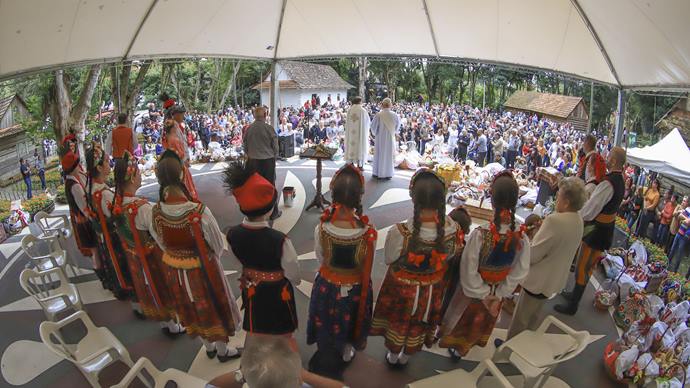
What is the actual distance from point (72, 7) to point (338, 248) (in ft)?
12.4

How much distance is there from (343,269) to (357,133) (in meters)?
5.70

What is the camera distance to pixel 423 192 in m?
2.62

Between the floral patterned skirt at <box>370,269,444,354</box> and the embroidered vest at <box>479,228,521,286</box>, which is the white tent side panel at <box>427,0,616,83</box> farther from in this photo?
the floral patterned skirt at <box>370,269,444,354</box>

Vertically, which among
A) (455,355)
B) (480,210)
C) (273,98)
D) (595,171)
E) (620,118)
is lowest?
(455,355)

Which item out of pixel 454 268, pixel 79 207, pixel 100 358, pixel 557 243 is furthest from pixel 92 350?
pixel 557 243

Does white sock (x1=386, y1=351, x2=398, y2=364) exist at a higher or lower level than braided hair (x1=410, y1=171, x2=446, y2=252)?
lower

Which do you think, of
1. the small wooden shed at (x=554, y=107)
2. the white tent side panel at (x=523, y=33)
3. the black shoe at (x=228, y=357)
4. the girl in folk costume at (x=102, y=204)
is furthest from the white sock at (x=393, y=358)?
A: the small wooden shed at (x=554, y=107)

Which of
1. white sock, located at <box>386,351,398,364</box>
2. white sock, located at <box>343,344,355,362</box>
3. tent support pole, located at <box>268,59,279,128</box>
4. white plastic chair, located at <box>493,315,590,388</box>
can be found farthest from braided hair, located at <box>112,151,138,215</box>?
tent support pole, located at <box>268,59,279,128</box>

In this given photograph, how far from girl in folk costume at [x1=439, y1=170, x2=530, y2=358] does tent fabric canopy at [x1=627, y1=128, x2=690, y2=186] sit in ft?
25.6

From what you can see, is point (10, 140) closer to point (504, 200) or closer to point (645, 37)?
point (504, 200)

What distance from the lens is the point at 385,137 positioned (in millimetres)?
7824

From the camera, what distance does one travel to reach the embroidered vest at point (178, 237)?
269cm

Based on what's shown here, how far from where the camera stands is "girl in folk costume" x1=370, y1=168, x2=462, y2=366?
8.57ft

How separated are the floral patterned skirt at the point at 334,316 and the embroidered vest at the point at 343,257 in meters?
0.06
